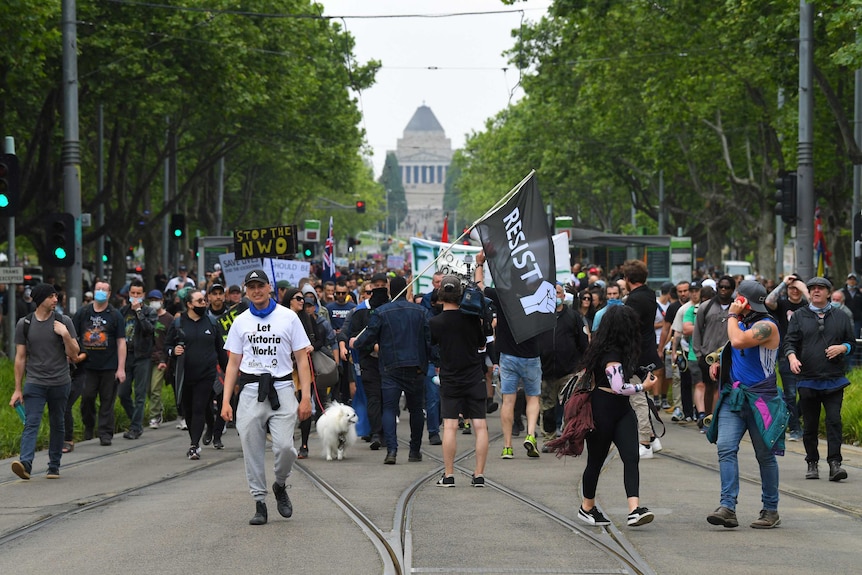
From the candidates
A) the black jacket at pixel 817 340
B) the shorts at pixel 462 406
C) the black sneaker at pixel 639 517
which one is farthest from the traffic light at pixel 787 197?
the black sneaker at pixel 639 517

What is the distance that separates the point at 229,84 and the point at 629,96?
43.6 feet

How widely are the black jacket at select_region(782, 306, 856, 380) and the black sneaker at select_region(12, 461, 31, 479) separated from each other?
6.47 meters

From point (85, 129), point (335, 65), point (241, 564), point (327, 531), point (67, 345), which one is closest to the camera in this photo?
point (241, 564)

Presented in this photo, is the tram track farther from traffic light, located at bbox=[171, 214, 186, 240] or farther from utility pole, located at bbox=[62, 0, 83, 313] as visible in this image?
traffic light, located at bbox=[171, 214, 186, 240]

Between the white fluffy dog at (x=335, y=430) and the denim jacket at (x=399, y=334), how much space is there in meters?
0.59

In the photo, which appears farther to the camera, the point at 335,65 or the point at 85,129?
the point at 335,65

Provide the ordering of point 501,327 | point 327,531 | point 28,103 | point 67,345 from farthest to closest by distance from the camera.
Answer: point 28,103 < point 501,327 < point 67,345 < point 327,531

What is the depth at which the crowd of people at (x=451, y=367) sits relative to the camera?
890 cm

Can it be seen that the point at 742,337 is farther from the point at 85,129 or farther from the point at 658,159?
the point at 658,159

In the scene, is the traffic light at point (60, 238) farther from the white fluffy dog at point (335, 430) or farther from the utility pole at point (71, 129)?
the white fluffy dog at point (335, 430)

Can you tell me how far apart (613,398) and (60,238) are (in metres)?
11.8

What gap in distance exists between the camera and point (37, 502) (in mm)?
10461

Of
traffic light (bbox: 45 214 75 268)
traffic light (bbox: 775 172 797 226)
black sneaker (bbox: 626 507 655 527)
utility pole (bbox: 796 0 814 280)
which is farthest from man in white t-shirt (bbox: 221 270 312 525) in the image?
traffic light (bbox: 775 172 797 226)

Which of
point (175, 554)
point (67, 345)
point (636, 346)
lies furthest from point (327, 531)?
point (67, 345)
